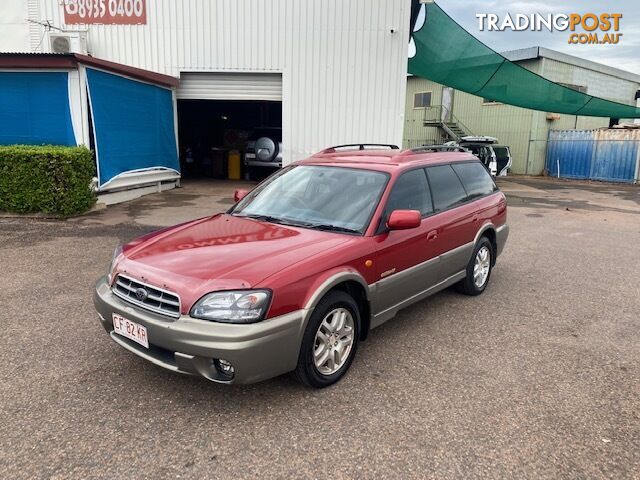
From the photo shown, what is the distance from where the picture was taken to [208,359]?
9.13 feet

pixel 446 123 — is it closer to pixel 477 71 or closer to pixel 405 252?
pixel 477 71

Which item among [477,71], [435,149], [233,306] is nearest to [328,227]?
[233,306]

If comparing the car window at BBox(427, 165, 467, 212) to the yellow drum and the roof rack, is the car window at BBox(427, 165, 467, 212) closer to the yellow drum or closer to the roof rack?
the roof rack

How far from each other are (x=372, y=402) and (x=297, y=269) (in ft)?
3.25

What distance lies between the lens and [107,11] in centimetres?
1377

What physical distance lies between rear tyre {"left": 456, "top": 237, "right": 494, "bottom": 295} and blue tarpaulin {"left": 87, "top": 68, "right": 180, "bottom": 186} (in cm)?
820

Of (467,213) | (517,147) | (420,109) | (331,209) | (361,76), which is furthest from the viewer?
(420,109)

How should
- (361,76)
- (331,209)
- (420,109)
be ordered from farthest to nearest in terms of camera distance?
1. (420,109)
2. (361,76)
3. (331,209)

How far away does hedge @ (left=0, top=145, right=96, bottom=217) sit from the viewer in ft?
27.9

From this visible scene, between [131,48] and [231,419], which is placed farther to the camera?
[131,48]

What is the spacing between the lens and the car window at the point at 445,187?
4.56 m

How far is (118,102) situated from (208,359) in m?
9.88

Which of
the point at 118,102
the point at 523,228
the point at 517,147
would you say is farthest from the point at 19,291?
the point at 517,147

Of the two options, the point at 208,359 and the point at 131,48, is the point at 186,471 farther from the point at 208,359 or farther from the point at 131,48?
the point at 131,48
